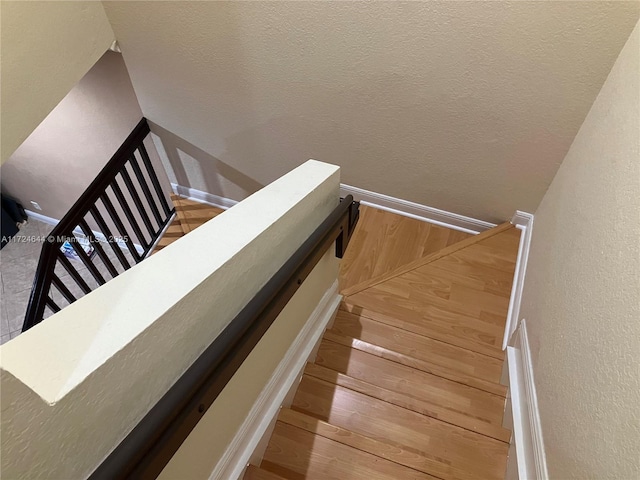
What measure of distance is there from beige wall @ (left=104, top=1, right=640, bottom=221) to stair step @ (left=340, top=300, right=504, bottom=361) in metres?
0.75

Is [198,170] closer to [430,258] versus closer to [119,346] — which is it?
[430,258]

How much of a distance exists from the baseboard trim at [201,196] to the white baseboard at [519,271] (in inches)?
82.6

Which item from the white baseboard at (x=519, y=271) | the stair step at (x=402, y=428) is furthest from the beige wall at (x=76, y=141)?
the white baseboard at (x=519, y=271)

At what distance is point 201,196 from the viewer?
11.8 ft

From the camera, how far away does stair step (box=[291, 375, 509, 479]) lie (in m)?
1.66

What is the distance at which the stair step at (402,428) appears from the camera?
1.66 m

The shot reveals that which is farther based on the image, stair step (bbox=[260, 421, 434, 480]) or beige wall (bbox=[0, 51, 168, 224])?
beige wall (bbox=[0, 51, 168, 224])

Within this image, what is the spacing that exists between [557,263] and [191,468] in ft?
5.00

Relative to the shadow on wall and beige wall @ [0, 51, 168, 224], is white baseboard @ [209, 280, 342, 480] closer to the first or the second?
the shadow on wall

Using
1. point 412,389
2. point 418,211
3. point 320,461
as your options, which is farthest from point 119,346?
point 418,211

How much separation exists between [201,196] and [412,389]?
237 cm

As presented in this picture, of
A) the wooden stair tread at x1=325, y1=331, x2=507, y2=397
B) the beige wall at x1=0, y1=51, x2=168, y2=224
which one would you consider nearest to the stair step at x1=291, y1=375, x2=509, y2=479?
the wooden stair tread at x1=325, y1=331, x2=507, y2=397

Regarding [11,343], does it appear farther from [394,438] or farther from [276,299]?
[394,438]

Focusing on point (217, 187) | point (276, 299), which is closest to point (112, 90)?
point (217, 187)
